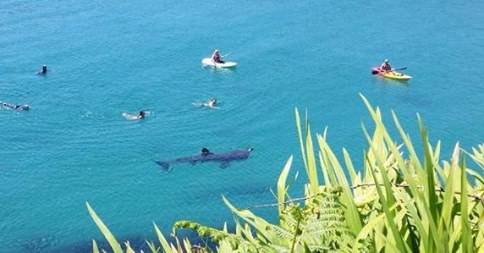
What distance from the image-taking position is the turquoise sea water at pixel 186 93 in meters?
13.9

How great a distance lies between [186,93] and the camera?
17969mm

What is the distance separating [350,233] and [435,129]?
50.6 feet

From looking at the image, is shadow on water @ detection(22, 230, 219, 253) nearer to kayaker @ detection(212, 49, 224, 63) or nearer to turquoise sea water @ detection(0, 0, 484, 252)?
turquoise sea water @ detection(0, 0, 484, 252)

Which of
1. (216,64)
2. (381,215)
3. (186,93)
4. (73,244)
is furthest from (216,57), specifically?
(381,215)

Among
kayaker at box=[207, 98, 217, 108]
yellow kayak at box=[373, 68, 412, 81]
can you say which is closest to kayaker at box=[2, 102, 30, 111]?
kayaker at box=[207, 98, 217, 108]

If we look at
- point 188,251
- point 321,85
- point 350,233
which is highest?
point 350,233

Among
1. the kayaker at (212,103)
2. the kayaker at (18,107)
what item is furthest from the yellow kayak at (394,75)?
the kayaker at (18,107)

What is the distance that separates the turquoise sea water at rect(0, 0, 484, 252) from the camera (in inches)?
549

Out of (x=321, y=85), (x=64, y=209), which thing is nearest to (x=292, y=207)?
(x=64, y=209)

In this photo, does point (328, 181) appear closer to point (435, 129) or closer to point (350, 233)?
point (350, 233)

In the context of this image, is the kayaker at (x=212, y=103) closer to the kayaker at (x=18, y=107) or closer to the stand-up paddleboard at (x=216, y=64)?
the stand-up paddleboard at (x=216, y=64)

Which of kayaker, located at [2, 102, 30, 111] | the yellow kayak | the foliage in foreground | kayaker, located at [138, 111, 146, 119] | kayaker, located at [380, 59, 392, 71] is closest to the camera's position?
the foliage in foreground

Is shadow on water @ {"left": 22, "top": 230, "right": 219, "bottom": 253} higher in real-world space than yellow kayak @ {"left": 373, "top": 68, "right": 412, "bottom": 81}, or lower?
lower

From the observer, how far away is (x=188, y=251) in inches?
80.6
